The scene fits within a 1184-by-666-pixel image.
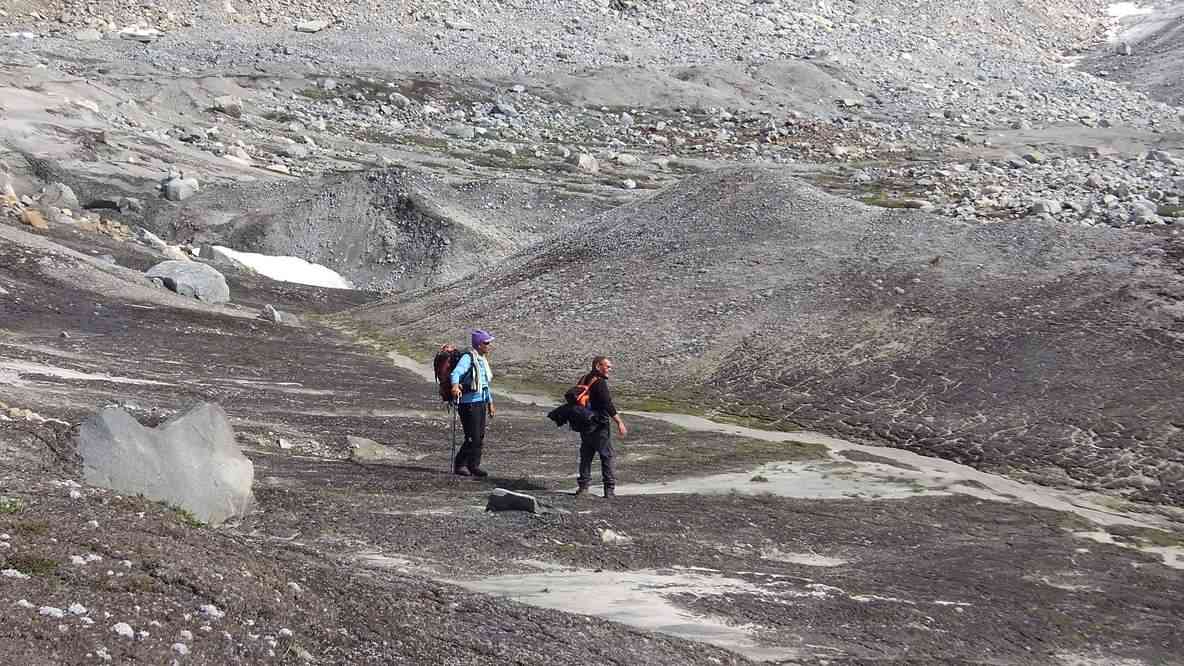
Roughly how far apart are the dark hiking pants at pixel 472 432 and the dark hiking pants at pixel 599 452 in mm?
1544

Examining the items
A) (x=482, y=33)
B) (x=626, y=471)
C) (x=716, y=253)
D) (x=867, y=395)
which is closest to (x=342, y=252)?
(x=716, y=253)

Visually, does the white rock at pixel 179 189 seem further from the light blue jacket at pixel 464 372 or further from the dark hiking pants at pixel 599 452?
the dark hiking pants at pixel 599 452

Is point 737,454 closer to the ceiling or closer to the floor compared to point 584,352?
closer to the floor

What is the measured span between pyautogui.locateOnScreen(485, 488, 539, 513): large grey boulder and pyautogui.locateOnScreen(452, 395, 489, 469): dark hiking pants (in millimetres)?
2767

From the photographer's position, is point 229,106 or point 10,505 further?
point 229,106

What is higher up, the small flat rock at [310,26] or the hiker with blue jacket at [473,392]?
the small flat rock at [310,26]

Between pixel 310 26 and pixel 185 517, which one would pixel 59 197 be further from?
pixel 310 26

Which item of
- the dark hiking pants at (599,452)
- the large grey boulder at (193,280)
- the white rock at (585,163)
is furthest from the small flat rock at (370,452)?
the white rock at (585,163)

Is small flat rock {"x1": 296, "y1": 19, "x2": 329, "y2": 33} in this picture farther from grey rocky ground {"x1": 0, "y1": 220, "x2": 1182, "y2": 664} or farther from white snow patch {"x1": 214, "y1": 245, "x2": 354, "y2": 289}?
grey rocky ground {"x1": 0, "y1": 220, "x2": 1182, "y2": 664}

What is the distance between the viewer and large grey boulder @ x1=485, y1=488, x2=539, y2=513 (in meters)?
15.7

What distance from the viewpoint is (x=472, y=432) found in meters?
18.7

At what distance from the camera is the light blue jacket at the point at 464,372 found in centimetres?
1820

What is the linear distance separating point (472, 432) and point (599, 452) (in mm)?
1897

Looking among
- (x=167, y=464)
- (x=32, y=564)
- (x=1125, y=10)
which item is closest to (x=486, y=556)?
(x=167, y=464)
